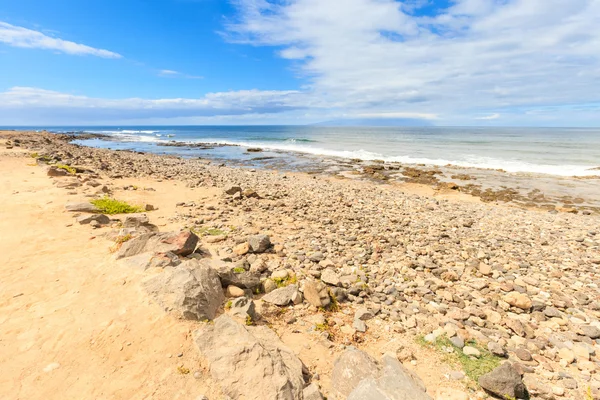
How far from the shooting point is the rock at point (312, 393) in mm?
3575

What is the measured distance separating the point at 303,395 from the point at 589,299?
6.92 meters

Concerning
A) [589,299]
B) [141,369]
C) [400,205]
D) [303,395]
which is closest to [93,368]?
[141,369]

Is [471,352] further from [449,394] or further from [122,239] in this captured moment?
[122,239]

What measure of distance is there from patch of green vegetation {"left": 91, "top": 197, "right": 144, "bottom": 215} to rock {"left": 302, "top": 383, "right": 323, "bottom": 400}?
9916mm

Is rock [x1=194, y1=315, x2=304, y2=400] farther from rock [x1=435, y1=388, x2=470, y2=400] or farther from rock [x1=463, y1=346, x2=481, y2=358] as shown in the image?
rock [x1=463, y1=346, x2=481, y2=358]

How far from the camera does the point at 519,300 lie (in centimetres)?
606

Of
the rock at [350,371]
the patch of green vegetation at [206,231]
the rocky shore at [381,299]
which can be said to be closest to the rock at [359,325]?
the rocky shore at [381,299]

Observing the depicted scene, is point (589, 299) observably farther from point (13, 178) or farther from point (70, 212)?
point (13, 178)

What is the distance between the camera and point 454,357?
15.6 ft

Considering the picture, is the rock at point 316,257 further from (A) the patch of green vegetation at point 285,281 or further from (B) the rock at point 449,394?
(B) the rock at point 449,394

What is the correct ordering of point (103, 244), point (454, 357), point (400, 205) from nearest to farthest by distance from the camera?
1. point (454, 357)
2. point (103, 244)
3. point (400, 205)

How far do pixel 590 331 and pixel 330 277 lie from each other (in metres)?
4.89

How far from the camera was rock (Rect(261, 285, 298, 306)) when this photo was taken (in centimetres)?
587

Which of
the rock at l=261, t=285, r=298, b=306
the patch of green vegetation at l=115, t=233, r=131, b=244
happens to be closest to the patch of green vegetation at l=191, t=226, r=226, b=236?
the patch of green vegetation at l=115, t=233, r=131, b=244
